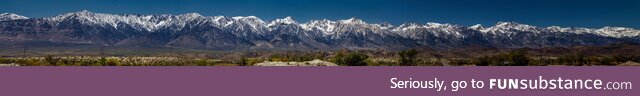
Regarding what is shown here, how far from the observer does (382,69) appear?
5412 cm

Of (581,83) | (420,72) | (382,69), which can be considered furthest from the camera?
(382,69)

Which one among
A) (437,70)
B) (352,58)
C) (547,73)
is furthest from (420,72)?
(352,58)

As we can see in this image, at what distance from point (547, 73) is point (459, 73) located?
6266mm

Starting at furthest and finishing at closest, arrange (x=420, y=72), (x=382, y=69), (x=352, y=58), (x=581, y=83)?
1. (x=352, y=58)
2. (x=382, y=69)
3. (x=420, y=72)
4. (x=581, y=83)

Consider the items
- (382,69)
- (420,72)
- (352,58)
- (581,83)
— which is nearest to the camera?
(581,83)

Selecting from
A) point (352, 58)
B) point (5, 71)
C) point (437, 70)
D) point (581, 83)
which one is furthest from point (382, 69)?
point (352, 58)

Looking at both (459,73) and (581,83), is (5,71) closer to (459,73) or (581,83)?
(459,73)

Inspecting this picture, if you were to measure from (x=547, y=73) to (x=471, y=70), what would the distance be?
5.26 m

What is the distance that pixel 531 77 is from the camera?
47.4m

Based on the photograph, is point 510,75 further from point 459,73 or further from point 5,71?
point 5,71

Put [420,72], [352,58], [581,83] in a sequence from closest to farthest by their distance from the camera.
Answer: [581,83]
[420,72]
[352,58]

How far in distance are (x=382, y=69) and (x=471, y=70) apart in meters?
6.96

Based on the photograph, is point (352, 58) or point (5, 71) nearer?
point (5, 71)

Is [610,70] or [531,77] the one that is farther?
[610,70]
